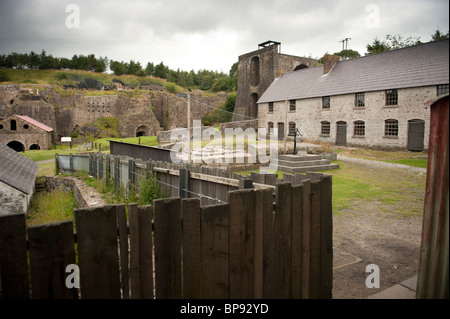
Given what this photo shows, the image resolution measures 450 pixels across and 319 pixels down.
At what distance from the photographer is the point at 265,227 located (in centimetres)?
239

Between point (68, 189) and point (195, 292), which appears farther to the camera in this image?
point (68, 189)

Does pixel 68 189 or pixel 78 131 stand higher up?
pixel 78 131

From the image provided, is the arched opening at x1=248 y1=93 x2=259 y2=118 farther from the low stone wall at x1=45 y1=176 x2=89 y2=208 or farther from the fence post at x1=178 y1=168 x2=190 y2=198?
the fence post at x1=178 y1=168 x2=190 y2=198

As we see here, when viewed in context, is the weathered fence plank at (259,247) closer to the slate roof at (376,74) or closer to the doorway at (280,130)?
the slate roof at (376,74)

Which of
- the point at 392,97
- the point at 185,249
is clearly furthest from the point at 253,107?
the point at 185,249

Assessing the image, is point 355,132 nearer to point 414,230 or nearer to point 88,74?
point 414,230

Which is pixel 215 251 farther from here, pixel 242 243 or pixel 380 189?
pixel 380 189

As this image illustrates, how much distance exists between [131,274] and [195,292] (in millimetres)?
493

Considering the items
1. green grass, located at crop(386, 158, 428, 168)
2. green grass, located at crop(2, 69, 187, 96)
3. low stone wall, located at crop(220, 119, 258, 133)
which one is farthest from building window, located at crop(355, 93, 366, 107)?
green grass, located at crop(2, 69, 187, 96)

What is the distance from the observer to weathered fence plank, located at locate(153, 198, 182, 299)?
207 cm

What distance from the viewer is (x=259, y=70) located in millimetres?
39312

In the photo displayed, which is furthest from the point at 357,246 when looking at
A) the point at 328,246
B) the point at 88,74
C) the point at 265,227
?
the point at 88,74

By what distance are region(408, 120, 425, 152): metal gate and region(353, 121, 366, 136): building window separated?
139 inches

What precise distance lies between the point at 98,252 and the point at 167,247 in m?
0.46
